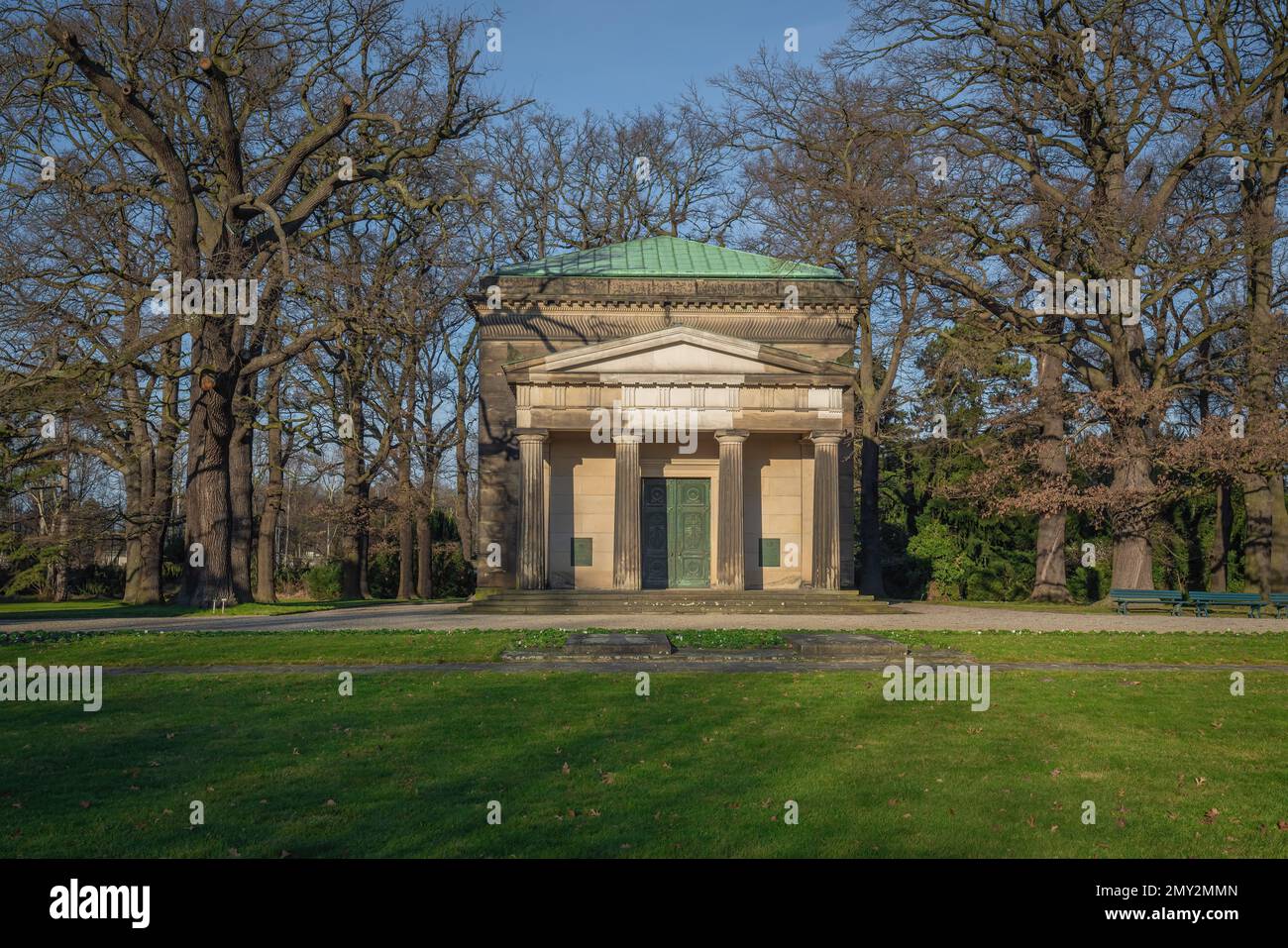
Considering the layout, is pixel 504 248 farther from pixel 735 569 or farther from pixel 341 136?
pixel 735 569

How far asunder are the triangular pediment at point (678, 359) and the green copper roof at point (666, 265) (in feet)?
15.2

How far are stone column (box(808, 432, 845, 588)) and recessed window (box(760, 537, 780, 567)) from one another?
9.78 feet

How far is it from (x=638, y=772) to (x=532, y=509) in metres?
22.3

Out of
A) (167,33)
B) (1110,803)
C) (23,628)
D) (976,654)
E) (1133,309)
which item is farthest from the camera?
(1133,309)

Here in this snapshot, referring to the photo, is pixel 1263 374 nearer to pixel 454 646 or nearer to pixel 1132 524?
pixel 1132 524

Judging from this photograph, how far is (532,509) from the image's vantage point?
3081 cm

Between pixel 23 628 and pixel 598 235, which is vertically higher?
pixel 598 235

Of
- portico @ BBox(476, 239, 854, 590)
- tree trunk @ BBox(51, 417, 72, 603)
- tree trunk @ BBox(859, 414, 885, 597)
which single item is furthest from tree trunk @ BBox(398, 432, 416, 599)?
tree trunk @ BBox(859, 414, 885, 597)

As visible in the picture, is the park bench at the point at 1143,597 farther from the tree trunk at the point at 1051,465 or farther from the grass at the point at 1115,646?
the grass at the point at 1115,646

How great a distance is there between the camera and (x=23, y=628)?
20.9m

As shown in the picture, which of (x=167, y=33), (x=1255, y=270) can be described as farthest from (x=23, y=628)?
(x=1255, y=270)

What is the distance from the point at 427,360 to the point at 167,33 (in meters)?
23.4

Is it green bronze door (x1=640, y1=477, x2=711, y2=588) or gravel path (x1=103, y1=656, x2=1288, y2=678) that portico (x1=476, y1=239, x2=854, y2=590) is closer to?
green bronze door (x1=640, y1=477, x2=711, y2=588)

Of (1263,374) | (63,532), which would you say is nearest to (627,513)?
(1263,374)
